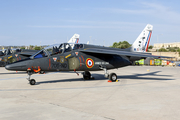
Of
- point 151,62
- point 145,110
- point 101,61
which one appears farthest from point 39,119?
point 151,62

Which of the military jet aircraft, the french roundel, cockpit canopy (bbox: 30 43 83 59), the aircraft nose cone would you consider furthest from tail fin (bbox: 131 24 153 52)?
the military jet aircraft

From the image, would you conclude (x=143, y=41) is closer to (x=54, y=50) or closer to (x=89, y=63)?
(x=89, y=63)

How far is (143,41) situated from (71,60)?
31.1 feet

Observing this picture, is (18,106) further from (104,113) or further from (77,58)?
(77,58)

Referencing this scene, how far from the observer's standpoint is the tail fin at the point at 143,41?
20191mm

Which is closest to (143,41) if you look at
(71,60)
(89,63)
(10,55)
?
(89,63)

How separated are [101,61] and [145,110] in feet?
28.6

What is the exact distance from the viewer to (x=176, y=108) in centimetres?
722

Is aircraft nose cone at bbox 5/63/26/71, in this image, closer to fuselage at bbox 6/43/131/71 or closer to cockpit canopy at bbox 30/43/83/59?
fuselage at bbox 6/43/131/71

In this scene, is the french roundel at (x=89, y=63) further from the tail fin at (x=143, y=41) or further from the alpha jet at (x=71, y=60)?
the tail fin at (x=143, y=41)

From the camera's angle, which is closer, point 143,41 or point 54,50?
point 54,50

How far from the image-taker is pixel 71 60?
14445mm

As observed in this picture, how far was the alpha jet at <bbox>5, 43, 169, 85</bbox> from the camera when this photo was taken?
1316 cm

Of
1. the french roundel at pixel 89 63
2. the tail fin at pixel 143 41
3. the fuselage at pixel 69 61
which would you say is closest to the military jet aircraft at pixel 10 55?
the fuselage at pixel 69 61
